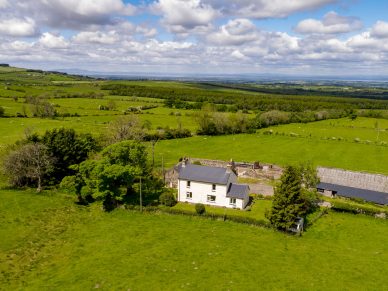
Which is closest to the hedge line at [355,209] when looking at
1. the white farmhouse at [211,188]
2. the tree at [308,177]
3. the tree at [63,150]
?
the tree at [308,177]

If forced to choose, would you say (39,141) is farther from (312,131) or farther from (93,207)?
(312,131)

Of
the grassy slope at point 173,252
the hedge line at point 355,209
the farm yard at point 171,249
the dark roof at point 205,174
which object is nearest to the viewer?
the grassy slope at point 173,252

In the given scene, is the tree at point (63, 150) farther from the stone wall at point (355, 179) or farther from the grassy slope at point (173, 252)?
the stone wall at point (355, 179)

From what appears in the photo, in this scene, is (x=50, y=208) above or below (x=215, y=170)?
below

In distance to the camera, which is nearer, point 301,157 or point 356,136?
point 301,157

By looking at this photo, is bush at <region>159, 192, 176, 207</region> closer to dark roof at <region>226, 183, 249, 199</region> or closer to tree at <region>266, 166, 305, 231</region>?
dark roof at <region>226, 183, 249, 199</region>

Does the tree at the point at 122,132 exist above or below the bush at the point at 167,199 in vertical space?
above

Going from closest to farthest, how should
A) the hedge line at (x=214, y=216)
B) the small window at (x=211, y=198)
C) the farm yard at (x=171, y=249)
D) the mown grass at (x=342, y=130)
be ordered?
1. the farm yard at (x=171, y=249)
2. the hedge line at (x=214, y=216)
3. the small window at (x=211, y=198)
4. the mown grass at (x=342, y=130)

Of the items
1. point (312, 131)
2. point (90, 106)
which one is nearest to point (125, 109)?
point (90, 106)
